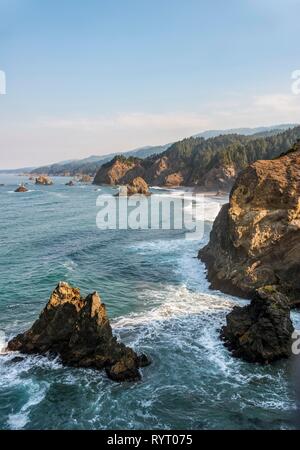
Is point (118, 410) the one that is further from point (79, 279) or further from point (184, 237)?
point (184, 237)

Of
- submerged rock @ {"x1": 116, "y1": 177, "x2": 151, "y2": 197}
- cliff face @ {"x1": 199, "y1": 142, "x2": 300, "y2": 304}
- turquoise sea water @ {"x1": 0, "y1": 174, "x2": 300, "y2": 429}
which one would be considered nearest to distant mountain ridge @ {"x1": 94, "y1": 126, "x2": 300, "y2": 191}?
submerged rock @ {"x1": 116, "y1": 177, "x2": 151, "y2": 197}

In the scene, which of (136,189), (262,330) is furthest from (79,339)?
(136,189)

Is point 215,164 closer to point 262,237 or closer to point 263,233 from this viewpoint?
point 263,233

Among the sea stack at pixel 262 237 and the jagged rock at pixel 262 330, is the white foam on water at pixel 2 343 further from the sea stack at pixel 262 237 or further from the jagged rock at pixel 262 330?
the sea stack at pixel 262 237

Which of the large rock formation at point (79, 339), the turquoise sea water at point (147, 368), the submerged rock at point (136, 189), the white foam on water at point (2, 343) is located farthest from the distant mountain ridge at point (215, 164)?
the white foam on water at point (2, 343)

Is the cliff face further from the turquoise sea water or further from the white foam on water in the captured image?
the white foam on water
